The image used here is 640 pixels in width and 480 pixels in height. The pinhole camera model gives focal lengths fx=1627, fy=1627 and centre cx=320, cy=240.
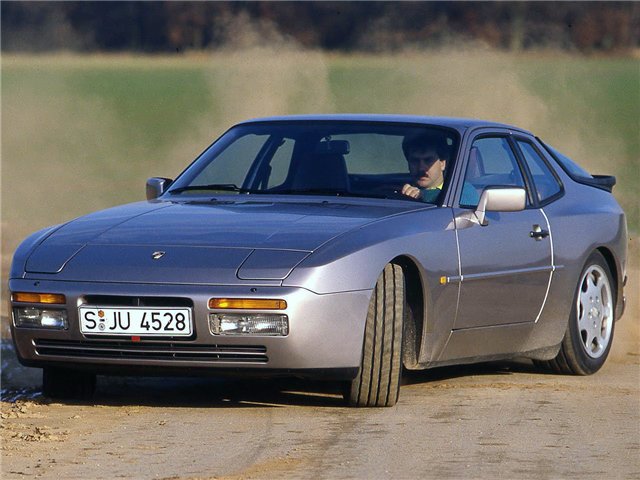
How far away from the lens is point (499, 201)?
814 centimetres

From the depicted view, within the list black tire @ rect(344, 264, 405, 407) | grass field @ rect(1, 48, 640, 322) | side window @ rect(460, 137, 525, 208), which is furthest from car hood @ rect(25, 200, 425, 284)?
grass field @ rect(1, 48, 640, 322)

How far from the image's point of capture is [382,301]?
23.9 ft

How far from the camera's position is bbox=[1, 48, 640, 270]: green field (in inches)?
961

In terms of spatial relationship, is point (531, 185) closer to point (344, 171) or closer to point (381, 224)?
point (344, 171)

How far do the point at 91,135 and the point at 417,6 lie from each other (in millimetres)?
8830

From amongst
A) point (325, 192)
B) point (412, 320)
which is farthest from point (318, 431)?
point (325, 192)

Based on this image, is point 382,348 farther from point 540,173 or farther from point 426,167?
point 540,173

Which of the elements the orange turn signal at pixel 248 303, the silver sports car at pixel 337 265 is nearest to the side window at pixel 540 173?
the silver sports car at pixel 337 265

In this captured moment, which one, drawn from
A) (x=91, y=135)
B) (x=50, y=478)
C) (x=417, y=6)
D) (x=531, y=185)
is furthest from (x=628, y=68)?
(x=50, y=478)

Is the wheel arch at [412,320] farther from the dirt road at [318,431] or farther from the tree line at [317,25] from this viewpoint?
the tree line at [317,25]

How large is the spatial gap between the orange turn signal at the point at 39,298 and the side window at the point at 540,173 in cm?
308

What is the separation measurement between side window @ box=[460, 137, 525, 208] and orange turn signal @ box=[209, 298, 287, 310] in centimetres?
166

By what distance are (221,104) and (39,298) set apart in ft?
98.7

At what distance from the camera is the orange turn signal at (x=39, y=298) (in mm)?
7215
